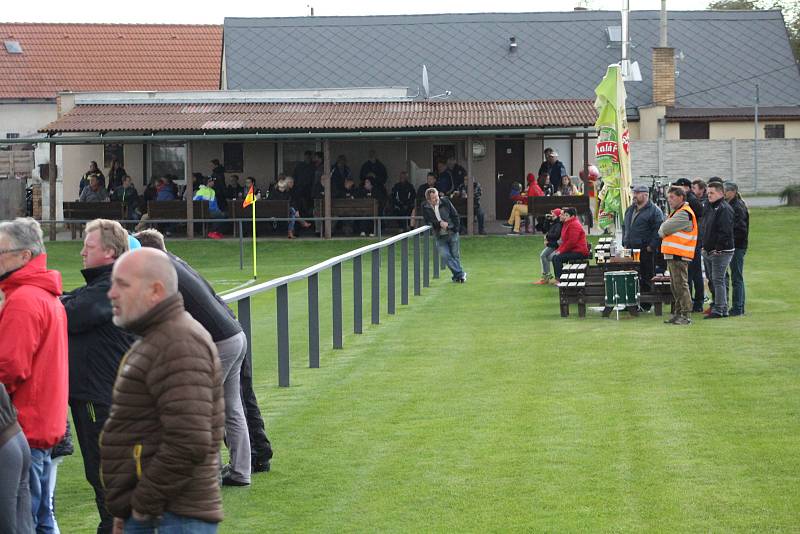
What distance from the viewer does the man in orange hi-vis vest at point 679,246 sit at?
52.2 feet

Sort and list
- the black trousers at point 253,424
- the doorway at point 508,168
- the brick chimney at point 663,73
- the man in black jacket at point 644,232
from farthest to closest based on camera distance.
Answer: the brick chimney at point 663,73 → the doorway at point 508,168 → the man in black jacket at point 644,232 → the black trousers at point 253,424

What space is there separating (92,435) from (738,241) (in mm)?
11497

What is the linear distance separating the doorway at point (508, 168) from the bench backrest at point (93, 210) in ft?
35.2

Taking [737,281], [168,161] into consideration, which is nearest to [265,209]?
[168,161]

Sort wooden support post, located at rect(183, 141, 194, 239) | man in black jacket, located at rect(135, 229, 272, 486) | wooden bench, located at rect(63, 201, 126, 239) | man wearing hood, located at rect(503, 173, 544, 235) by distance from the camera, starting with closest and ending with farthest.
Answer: man in black jacket, located at rect(135, 229, 272, 486) → man wearing hood, located at rect(503, 173, 544, 235) → wooden support post, located at rect(183, 141, 194, 239) → wooden bench, located at rect(63, 201, 126, 239)

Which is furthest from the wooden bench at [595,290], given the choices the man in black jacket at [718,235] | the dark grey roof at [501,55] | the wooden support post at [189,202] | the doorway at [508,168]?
the dark grey roof at [501,55]

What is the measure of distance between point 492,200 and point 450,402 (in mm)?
27101

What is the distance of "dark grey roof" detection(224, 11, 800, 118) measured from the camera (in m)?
49.2

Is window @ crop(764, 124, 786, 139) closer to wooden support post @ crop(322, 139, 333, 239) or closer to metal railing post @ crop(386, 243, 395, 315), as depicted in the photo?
wooden support post @ crop(322, 139, 333, 239)

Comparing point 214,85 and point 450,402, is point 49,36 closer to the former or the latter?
point 214,85

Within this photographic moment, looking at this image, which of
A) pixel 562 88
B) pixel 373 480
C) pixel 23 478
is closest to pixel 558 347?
pixel 373 480

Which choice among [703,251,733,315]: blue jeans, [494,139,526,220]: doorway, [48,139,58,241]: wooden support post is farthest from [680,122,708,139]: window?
[703,251,733,315]: blue jeans

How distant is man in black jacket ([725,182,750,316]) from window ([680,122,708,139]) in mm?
32790

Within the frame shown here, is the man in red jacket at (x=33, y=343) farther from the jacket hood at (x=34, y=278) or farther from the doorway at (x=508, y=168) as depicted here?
the doorway at (x=508, y=168)
